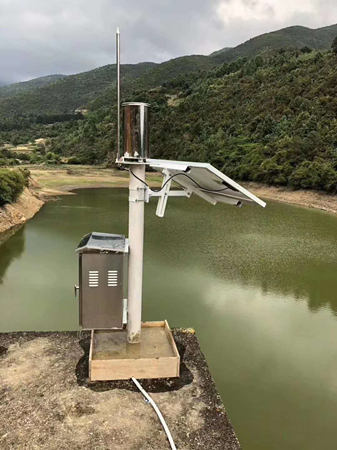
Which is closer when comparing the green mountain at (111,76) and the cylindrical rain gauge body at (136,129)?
the cylindrical rain gauge body at (136,129)

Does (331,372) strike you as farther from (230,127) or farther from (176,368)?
(230,127)

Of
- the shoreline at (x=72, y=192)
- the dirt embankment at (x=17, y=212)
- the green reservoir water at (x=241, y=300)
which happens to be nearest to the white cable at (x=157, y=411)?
the green reservoir water at (x=241, y=300)

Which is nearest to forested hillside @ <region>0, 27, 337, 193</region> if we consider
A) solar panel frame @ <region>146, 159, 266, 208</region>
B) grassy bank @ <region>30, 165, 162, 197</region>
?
grassy bank @ <region>30, 165, 162, 197</region>

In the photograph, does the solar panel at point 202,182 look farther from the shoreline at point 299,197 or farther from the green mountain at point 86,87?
the green mountain at point 86,87

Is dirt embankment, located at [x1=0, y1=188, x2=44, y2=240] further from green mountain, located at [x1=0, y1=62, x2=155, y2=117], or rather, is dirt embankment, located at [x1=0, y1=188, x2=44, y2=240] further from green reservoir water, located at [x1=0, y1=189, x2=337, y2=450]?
green mountain, located at [x1=0, y1=62, x2=155, y2=117]

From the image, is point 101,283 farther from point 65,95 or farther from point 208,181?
point 65,95

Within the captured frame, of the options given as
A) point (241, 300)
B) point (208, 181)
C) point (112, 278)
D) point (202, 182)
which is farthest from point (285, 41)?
point (112, 278)
